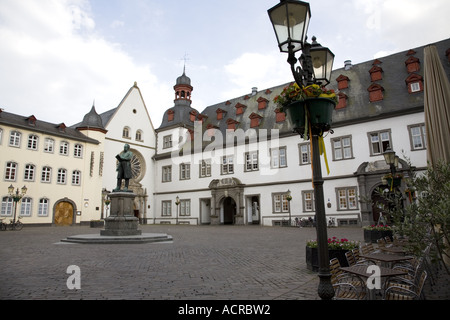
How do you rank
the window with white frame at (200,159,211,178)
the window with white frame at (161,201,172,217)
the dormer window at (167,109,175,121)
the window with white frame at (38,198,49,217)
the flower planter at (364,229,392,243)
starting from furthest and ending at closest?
the dormer window at (167,109,175,121) < the window with white frame at (161,201,172,217) < the window with white frame at (200,159,211,178) < the window with white frame at (38,198,49,217) < the flower planter at (364,229,392,243)

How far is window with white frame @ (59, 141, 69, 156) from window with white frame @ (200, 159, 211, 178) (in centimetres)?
1445

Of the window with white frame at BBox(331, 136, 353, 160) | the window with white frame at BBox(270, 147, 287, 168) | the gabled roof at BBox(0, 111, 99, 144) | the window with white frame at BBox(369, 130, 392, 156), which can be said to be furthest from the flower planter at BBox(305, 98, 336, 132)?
the gabled roof at BBox(0, 111, 99, 144)

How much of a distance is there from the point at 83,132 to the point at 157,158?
374 inches

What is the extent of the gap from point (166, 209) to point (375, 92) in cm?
2652

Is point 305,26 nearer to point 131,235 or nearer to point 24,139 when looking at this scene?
point 131,235

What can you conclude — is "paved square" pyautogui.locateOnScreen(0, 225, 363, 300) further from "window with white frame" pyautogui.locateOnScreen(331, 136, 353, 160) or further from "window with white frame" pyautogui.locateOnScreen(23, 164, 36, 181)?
"window with white frame" pyautogui.locateOnScreen(23, 164, 36, 181)

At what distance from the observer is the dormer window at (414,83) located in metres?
25.2

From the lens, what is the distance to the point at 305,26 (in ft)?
14.9

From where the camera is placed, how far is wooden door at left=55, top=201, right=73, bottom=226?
106ft

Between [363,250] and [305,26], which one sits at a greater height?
[305,26]

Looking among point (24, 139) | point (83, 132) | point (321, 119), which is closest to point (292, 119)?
point (321, 119)

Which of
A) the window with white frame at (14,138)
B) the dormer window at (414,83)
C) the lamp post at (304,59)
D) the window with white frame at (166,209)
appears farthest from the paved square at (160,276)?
the window with white frame at (166,209)

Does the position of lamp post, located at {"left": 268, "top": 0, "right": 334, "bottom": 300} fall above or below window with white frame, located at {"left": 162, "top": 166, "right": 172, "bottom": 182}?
below

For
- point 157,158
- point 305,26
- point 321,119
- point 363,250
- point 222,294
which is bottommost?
point 222,294
